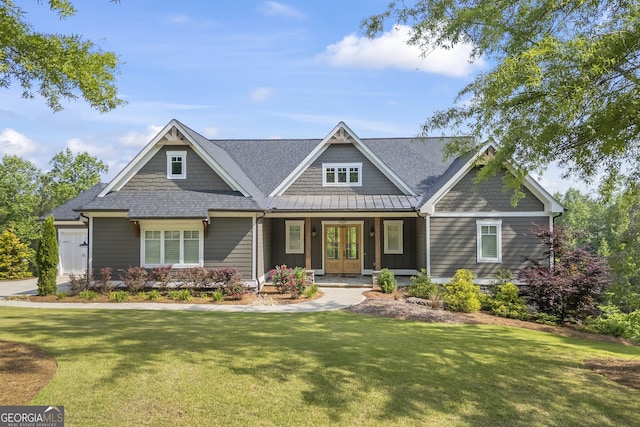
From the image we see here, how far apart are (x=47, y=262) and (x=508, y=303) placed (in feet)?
53.3

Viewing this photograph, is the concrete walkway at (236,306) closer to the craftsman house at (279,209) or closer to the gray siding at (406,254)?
the craftsman house at (279,209)

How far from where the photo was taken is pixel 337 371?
6477mm

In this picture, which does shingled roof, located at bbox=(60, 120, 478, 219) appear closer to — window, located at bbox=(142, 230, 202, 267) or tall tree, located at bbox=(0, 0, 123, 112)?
window, located at bbox=(142, 230, 202, 267)

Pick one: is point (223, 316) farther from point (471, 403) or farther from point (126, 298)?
point (471, 403)

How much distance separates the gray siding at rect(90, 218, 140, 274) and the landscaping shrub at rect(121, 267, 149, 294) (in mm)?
827

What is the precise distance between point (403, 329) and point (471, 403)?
4.64 metres

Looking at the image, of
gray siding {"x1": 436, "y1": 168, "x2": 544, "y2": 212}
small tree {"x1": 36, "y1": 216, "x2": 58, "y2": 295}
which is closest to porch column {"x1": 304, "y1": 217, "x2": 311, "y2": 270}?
gray siding {"x1": 436, "y1": 168, "x2": 544, "y2": 212}

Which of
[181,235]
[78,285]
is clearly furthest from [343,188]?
[78,285]

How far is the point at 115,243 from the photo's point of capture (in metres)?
16.0

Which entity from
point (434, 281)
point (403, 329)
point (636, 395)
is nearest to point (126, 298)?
point (403, 329)

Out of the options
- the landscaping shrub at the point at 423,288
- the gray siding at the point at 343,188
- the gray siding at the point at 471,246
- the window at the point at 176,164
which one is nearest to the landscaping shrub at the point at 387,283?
the landscaping shrub at the point at 423,288

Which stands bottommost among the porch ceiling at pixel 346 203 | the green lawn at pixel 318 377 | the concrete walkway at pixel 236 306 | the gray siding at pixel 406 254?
the concrete walkway at pixel 236 306

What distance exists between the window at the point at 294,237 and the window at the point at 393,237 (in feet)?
13.1

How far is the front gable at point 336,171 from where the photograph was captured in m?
19.0
